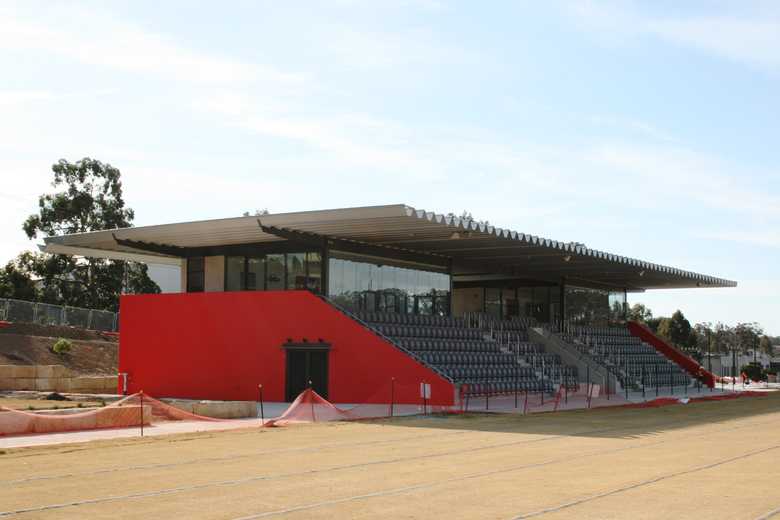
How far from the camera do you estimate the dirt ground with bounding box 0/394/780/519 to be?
10.4 metres

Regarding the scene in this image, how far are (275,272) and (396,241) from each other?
4.60m

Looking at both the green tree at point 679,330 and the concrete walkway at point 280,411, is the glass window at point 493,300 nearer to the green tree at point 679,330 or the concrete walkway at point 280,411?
the concrete walkway at point 280,411

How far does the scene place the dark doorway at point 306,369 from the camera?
103 ft

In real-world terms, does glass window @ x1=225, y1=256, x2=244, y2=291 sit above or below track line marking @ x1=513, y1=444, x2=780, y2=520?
above

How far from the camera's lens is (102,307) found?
63562mm

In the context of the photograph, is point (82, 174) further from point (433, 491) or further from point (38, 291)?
point (433, 491)

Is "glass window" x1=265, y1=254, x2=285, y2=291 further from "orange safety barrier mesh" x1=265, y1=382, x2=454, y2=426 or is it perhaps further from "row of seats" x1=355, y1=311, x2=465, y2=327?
"orange safety barrier mesh" x1=265, y1=382, x2=454, y2=426

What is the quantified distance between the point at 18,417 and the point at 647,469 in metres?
12.9

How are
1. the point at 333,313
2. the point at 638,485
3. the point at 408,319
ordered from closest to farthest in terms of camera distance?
the point at 638,485 < the point at 333,313 < the point at 408,319

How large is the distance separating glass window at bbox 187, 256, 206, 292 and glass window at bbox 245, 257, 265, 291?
2492mm

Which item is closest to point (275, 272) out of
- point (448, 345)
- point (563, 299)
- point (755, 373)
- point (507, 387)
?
point (448, 345)

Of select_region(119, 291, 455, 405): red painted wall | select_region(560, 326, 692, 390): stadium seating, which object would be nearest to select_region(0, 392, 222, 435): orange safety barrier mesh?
select_region(119, 291, 455, 405): red painted wall

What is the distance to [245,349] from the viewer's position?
108 feet

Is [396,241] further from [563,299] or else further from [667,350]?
[667,350]
